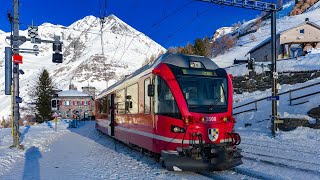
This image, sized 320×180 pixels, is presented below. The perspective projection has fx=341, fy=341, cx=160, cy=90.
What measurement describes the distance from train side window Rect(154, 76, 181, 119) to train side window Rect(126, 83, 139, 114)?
87.0 inches

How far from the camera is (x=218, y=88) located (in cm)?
1009

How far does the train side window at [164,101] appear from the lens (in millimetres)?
9395

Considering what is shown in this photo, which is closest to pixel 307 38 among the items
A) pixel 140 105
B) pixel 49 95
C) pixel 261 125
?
pixel 261 125

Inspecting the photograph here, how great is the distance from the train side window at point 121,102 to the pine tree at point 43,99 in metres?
50.8

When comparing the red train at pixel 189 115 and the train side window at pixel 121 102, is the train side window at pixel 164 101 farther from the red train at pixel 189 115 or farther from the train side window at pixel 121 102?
the train side window at pixel 121 102

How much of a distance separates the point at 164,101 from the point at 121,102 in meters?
5.62

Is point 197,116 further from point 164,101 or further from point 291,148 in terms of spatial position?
point 291,148

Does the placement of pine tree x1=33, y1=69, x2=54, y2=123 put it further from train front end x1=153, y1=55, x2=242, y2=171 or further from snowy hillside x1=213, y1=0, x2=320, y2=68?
train front end x1=153, y1=55, x2=242, y2=171

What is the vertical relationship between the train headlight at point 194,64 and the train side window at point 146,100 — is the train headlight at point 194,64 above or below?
above

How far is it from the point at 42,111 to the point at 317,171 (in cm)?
5943

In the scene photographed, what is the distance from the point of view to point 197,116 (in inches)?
364

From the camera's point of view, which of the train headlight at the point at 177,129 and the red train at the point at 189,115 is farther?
the train headlight at the point at 177,129

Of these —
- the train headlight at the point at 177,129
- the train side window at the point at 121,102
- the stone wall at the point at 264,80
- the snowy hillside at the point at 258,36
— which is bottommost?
the train headlight at the point at 177,129

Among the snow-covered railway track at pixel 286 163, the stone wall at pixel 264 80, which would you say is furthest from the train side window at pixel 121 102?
the stone wall at pixel 264 80
